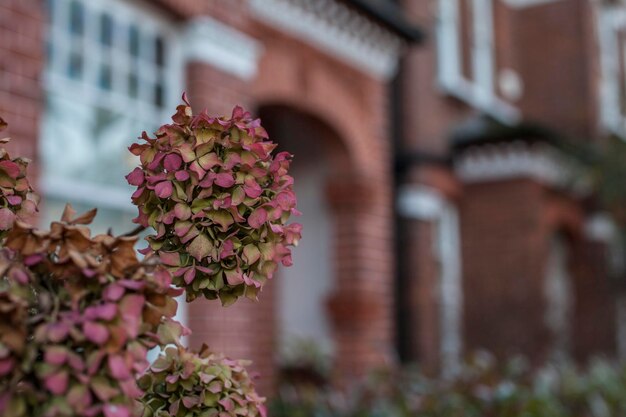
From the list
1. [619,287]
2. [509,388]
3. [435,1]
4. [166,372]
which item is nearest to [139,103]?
[509,388]

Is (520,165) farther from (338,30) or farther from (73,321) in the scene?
(73,321)

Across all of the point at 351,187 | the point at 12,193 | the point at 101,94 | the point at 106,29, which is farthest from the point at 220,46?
the point at 12,193

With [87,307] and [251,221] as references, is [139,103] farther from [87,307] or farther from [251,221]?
[87,307]

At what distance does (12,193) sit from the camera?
1.99 m

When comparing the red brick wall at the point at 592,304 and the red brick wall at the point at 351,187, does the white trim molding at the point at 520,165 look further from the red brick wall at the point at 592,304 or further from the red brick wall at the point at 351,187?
the red brick wall at the point at 351,187

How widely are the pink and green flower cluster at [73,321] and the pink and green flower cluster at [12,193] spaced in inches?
12.7

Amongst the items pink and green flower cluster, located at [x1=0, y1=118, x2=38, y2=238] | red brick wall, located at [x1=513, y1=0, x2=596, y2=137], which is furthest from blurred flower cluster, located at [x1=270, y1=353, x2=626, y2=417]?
red brick wall, located at [x1=513, y1=0, x2=596, y2=137]

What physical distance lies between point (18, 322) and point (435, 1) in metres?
11.8

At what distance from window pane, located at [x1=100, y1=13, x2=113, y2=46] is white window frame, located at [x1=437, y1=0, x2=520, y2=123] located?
Result: 7143 mm

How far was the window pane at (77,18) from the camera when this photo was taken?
18.4 feet

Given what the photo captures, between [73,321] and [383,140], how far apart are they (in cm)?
734

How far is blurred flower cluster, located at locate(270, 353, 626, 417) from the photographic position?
239 inches

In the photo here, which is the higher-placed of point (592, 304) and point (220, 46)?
point (220, 46)

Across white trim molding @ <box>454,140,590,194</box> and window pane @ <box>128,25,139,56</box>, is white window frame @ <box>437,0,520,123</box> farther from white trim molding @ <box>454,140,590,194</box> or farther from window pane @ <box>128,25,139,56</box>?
window pane @ <box>128,25,139,56</box>
